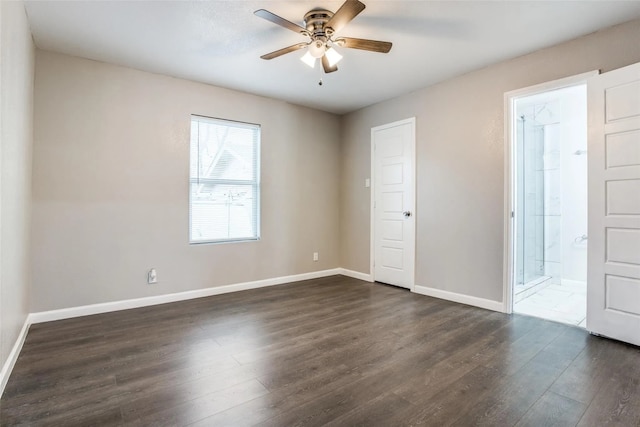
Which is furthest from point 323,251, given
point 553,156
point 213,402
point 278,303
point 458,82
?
point 553,156

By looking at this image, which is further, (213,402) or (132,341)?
(132,341)

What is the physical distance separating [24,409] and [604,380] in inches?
132

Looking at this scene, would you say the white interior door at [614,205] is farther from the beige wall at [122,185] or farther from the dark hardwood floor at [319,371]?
the beige wall at [122,185]

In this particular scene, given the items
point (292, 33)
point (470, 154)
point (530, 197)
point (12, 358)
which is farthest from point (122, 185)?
point (530, 197)

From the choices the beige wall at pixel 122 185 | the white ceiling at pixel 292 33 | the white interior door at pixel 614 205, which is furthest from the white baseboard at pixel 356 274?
the white ceiling at pixel 292 33

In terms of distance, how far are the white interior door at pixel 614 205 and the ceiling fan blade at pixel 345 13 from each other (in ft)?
7.10

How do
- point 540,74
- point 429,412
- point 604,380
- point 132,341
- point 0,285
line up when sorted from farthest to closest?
point 540,74 → point 132,341 → point 604,380 → point 0,285 → point 429,412

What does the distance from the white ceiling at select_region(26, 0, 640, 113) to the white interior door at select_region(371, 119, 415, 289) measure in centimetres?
88

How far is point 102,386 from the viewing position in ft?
6.29

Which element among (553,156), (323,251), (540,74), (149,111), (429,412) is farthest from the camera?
(323,251)

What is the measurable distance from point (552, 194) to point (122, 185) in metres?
5.73

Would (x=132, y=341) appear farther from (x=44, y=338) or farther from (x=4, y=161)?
(x=4, y=161)

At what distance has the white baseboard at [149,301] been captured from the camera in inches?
120

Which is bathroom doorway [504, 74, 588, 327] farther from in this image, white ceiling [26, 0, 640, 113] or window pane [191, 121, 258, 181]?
window pane [191, 121, 258, 181]
